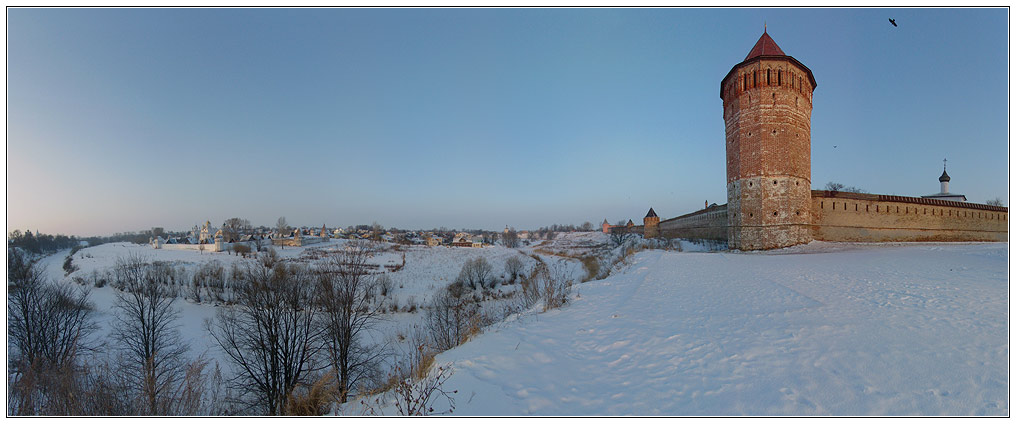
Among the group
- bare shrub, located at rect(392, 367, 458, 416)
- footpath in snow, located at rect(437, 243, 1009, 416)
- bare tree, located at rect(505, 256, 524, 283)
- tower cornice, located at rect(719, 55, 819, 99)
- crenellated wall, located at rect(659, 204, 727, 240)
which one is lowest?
bare tree, located at rect(505, 256, 524, 283)

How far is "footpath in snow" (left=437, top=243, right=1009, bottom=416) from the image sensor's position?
3027 mm

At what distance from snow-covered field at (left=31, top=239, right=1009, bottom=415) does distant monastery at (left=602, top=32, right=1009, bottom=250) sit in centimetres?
981

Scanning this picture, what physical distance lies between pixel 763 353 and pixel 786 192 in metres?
17.9

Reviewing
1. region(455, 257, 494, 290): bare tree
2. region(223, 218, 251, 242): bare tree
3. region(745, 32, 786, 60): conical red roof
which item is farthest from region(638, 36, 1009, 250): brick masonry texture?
region(223, 218, 251, 242): bare tree

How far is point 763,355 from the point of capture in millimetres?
3973

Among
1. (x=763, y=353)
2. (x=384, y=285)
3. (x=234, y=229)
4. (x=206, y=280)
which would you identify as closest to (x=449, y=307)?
(x=384, y=285)

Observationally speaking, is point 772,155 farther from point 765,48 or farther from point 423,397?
point 423,397

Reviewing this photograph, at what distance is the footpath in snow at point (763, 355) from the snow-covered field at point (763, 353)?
0.05 feet

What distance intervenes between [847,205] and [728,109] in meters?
8.09

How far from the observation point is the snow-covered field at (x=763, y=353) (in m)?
3.04

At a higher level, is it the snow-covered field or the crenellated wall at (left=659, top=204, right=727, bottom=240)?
the crenellated wall at (left=659, top=204, right=727, bottom=240)

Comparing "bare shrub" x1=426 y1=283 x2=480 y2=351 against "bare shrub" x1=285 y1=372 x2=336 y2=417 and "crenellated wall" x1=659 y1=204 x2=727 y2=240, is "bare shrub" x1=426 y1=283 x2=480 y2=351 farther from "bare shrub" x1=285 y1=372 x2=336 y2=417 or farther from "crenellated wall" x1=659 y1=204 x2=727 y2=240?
"crenellated wall" x1=659 y1=204 x2=727 y2=240

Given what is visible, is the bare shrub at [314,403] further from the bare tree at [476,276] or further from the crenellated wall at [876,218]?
the crenellated wall at [876,218]

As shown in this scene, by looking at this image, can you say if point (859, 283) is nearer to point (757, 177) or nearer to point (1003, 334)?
point (1003, 334)
